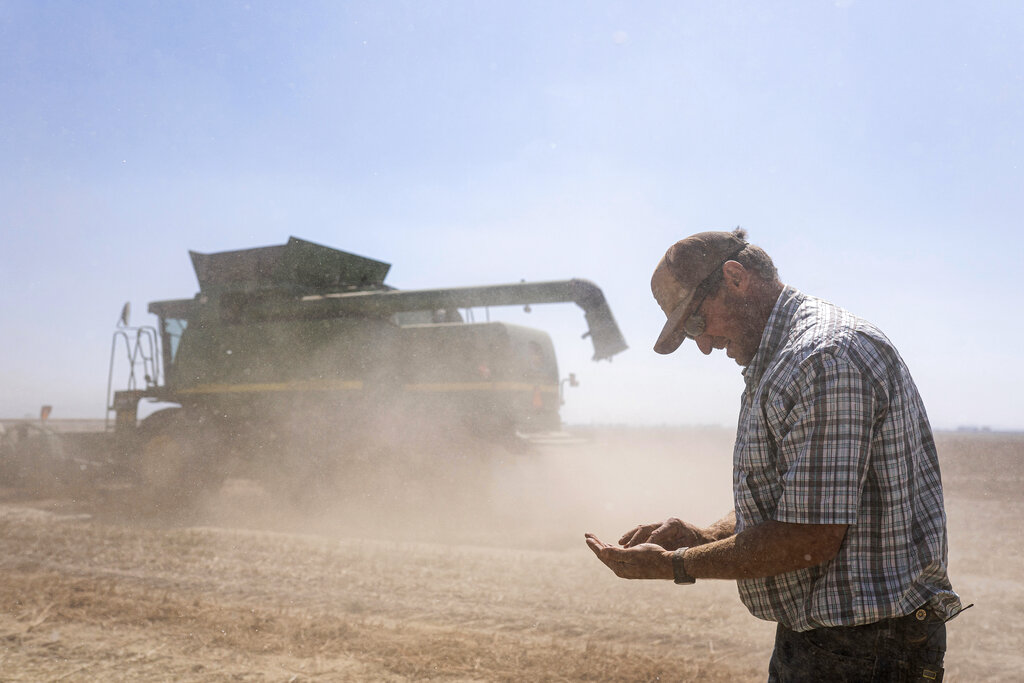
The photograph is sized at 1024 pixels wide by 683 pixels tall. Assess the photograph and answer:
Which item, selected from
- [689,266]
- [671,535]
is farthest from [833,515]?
[689,266]

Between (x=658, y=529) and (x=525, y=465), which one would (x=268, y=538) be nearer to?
(x=525, y=465)

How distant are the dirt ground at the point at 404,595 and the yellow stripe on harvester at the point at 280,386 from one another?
4.81ft

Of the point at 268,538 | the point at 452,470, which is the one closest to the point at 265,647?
the point at 268,538

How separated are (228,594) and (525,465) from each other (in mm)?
4784

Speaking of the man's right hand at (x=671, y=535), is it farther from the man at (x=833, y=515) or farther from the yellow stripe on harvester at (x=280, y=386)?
the yellow stripe on harvester at (x=280, y=386)

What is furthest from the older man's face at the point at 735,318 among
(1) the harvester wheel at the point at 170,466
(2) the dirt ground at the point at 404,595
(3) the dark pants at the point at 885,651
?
(1) the harvester wheel at the point at 170,466

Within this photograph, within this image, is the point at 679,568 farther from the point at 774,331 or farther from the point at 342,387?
the point at 342,387

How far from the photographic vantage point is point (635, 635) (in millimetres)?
4750

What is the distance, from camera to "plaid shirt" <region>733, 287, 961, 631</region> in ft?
5.44

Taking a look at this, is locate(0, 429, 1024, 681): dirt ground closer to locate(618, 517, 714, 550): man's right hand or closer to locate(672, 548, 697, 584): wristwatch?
locate(618, 517, 714, 550): man's right hand

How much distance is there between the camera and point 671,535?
2.19 metres

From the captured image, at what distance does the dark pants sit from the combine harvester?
304 inches

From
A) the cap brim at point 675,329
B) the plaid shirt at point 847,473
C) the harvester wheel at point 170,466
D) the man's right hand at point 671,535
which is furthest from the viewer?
the harvester wheel at point 170,466

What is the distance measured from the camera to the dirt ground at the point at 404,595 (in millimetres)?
4176
